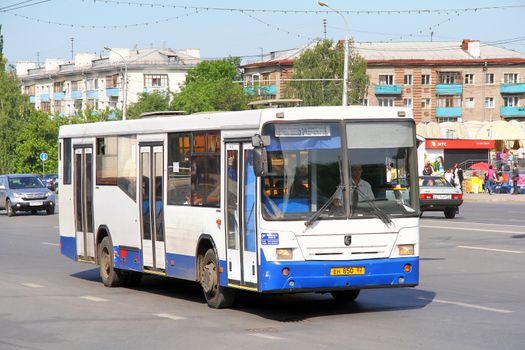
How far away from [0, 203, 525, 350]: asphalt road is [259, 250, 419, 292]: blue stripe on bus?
38 centimetres

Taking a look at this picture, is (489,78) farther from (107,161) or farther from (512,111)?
(107,161)

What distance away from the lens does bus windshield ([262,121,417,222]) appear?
520 inches

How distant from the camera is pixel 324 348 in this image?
35.8ft

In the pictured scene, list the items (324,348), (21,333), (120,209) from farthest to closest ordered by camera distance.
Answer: (120,209) → (21,333) → (324,348)

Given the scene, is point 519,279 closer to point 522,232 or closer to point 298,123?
point 298,123

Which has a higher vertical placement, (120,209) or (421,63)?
A: (421,63)

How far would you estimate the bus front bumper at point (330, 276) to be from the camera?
1305 cm

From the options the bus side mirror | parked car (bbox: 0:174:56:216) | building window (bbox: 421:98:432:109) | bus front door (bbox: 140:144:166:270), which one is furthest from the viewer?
building window (bbox: 421:98:432:109)

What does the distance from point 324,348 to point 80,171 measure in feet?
29.1

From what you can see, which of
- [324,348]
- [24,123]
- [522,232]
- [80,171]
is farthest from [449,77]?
[324,348]

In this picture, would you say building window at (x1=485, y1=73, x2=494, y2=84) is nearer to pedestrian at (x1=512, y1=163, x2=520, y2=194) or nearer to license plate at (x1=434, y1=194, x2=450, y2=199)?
pedestrian at (x1=512, y1=163, x2=520, y2=194)

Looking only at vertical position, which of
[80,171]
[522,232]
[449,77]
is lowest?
[522,232]

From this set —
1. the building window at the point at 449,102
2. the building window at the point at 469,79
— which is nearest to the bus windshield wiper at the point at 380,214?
the building window at the point at 469,79

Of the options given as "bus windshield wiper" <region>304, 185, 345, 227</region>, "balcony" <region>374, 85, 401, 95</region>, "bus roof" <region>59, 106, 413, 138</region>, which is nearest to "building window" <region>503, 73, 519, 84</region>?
"balcony" <region>374, 85, 401, 95</region>
